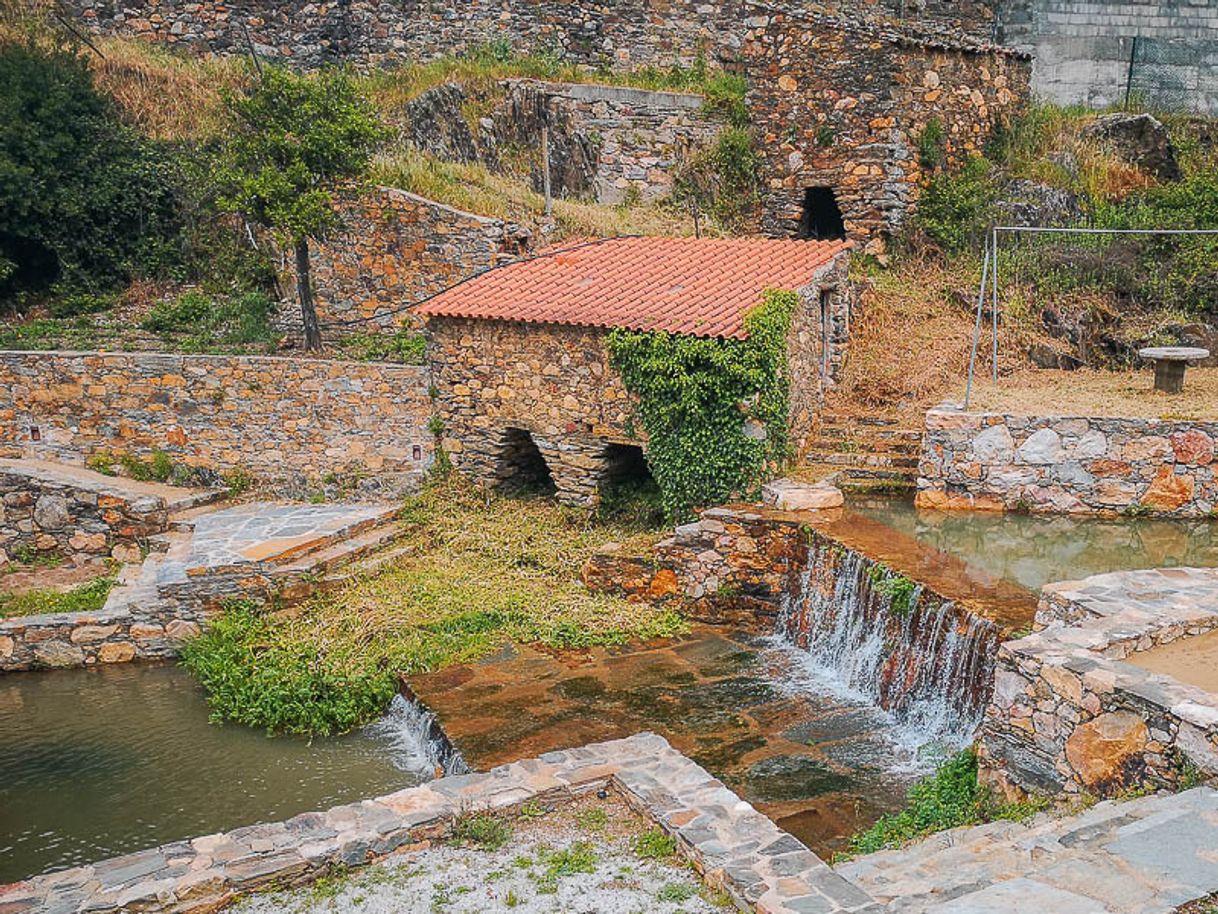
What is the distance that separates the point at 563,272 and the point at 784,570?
518cm

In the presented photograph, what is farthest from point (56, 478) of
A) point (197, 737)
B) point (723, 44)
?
→ point (723, 44)

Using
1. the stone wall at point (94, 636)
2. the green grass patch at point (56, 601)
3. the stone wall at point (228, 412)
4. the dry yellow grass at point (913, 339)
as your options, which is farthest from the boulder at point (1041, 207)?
the green grass patch at point (56, 601)

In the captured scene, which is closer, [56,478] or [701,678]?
[701,678]

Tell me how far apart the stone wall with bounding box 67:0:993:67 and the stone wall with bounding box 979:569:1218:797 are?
15500 mm

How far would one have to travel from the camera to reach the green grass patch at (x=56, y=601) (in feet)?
38.4

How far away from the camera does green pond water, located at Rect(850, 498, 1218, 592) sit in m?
9.85

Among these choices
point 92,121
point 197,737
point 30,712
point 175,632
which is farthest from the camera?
point 92,121

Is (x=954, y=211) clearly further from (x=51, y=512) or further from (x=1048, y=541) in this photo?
(x=51, y=512)

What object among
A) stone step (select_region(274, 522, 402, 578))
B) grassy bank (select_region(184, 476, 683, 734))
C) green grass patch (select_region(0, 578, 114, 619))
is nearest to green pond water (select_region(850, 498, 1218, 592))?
grassy bank (select_region(184, 476, 683, 734))

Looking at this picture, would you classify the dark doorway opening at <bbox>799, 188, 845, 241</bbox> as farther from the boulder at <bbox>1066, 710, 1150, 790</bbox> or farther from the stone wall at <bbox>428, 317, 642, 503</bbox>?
the boulder at <bbox>1066, 710, 1150, 790</bbox>

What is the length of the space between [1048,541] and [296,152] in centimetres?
1046

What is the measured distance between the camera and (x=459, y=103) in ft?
60.8

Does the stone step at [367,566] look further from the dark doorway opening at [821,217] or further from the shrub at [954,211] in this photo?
the shrub at [954,211]

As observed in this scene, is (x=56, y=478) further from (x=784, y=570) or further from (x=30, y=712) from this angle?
(x=784, y=570)
